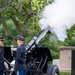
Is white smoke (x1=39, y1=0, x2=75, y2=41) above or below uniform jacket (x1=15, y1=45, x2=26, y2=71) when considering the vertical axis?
above

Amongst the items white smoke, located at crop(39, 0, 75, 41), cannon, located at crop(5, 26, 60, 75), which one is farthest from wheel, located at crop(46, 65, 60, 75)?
white smoke, located at crop(39, 0, 75, 41)

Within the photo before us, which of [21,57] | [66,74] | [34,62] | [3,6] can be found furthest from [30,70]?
[3,6]

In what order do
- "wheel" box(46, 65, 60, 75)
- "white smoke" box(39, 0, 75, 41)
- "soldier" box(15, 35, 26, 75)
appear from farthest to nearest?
"white smoke" box(39, 0, 75, 41) < "wheel" box(46, 65, 60, 75) < "soldier" box(15, 35, 26, 75)

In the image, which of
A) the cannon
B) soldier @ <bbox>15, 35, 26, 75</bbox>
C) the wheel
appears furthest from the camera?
the wheel

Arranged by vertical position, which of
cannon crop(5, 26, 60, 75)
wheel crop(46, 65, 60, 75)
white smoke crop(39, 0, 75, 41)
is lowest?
wheel crop(46, 65, 60, 75)

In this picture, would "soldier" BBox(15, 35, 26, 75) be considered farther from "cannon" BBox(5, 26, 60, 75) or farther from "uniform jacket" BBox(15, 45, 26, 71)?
"cannon" BBox(5, 26, 60, 75)

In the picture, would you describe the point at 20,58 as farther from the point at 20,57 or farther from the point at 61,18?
the point at 61,18

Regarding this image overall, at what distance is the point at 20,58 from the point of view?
450 inches

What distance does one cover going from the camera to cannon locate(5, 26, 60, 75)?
12.6 meters

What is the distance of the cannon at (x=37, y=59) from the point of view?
12.6m

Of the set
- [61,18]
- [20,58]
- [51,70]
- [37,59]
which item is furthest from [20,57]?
[61,18]

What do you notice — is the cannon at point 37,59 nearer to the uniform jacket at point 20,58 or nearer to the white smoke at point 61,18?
the white smoke at point 61,18

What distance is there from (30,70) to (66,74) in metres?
6.09

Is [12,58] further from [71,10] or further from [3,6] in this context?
[3,6]
